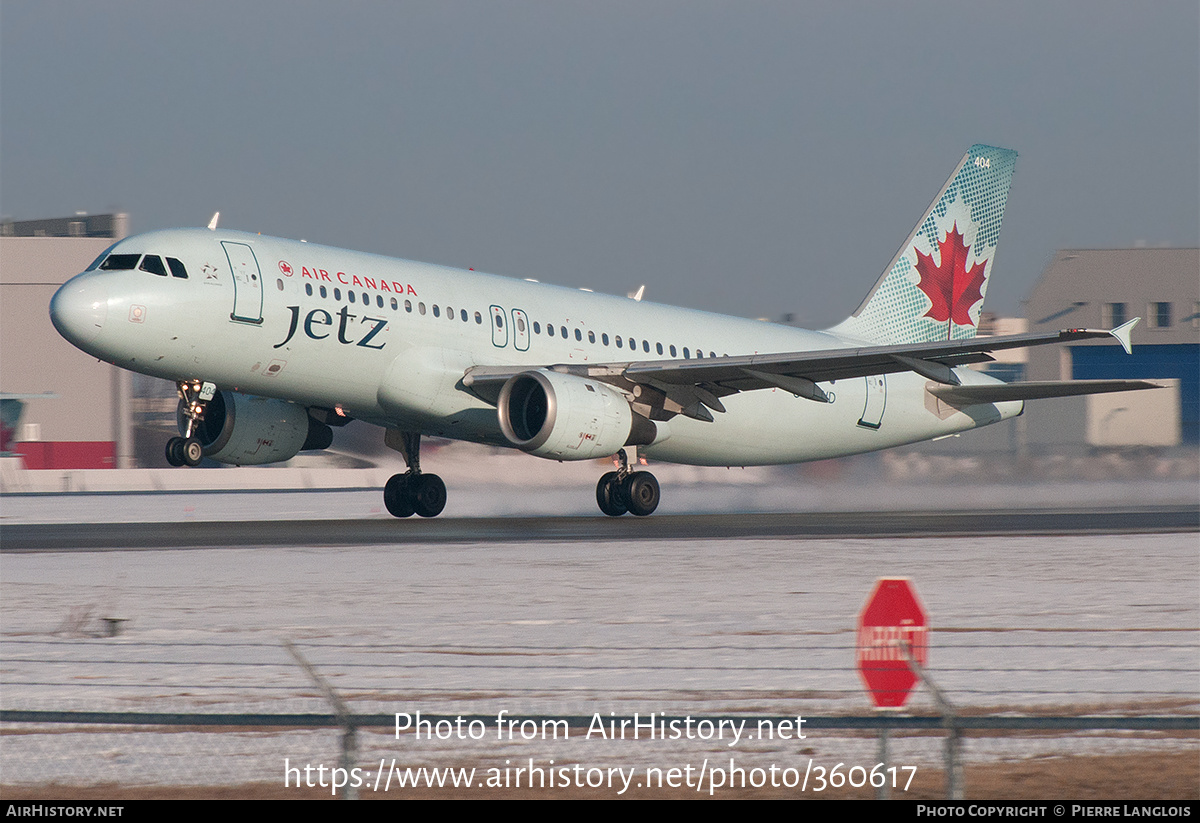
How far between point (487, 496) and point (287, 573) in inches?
894

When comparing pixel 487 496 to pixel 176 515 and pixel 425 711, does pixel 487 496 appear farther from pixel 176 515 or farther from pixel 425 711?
pixel 425 711

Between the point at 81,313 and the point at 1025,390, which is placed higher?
the point at 81,313

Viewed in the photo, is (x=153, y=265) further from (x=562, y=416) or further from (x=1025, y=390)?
(x=1025, y=390)

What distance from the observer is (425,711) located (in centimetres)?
909

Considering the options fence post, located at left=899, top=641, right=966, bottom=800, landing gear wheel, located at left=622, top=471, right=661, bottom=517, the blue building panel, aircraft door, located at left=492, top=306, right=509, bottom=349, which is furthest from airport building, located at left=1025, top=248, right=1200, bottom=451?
fence post, located at left=899, top=641, right=966, bottom=800

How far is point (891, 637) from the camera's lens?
802cm

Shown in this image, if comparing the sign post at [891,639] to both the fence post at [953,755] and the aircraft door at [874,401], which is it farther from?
the aircraft door at [874,401]

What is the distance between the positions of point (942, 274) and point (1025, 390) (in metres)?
5.86

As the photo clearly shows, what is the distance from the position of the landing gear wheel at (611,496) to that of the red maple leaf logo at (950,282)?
11375mm

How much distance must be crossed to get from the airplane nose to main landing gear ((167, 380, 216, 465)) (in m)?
2.18

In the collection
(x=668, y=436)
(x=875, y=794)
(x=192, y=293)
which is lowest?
(x=875, y=794)

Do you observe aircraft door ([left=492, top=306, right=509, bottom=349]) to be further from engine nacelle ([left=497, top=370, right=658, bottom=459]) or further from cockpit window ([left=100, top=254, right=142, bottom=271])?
cockpit window ([left=100, top=254, right=142, bottom=271])

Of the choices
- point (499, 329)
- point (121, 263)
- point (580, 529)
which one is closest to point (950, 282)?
point (499, 329)
